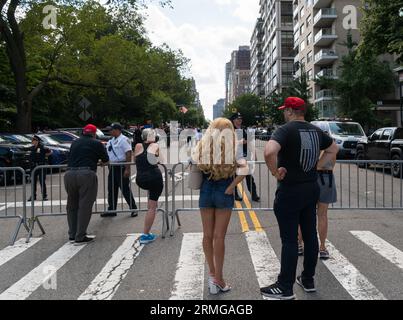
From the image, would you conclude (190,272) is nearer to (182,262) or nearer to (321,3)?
(182,262)

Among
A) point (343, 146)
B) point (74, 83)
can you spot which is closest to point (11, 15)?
point (74, 83)

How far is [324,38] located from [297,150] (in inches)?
2136

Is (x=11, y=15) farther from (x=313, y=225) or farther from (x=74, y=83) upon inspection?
(x=313, y=225)

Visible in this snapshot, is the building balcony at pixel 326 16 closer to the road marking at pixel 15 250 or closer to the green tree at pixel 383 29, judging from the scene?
the green tree at pixel 383 29

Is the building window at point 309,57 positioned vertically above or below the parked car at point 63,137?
above

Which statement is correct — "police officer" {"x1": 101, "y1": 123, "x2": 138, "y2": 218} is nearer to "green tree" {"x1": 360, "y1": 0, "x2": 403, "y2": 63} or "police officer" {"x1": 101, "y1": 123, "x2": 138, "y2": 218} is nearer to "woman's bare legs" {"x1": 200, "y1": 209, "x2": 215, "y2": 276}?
"woman's bare legs" {"x1": 200, "y1": 209, "x2": 215, "y2": 276}

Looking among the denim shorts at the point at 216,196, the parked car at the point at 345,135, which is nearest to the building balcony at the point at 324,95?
the parked car at the point at 345,135

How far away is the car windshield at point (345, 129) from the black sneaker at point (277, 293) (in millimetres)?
17979

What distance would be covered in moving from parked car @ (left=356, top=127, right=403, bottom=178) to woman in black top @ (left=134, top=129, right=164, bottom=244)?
9802mm

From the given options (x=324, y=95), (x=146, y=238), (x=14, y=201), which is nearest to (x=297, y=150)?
(x=146, y=238)

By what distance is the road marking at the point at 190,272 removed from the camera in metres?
4.66

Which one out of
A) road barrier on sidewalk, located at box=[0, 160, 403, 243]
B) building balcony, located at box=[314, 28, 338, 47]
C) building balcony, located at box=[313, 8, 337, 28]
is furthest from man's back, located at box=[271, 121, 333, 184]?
building balcony, located at box=[313, 8, 337, 28]
